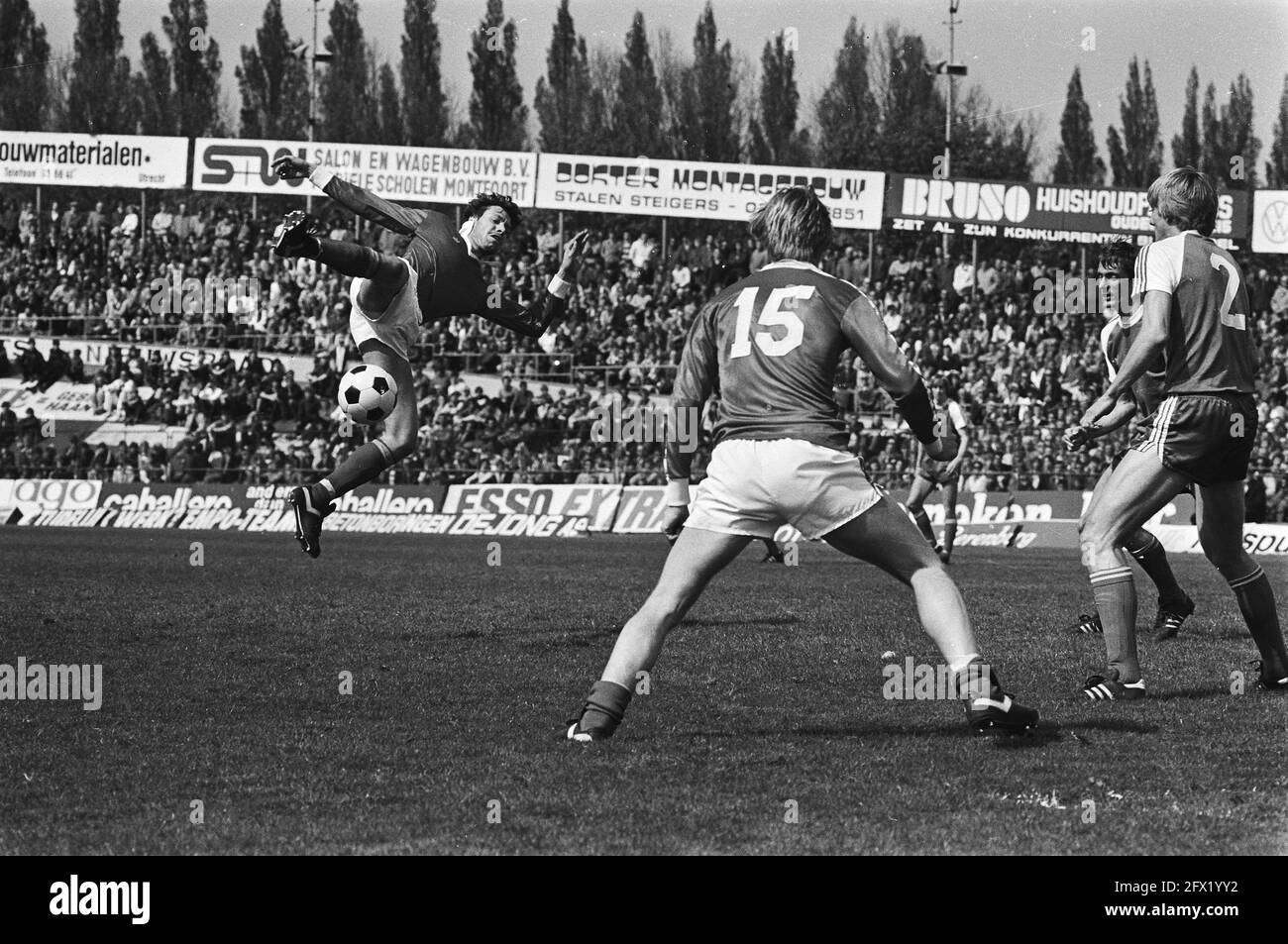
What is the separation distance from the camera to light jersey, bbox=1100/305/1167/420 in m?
10.4

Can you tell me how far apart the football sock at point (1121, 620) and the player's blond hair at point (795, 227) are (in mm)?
2626

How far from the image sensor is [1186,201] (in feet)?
26.9

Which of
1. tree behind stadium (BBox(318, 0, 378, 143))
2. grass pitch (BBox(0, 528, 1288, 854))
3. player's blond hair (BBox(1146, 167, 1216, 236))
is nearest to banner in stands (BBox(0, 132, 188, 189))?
tree behind stadium (BBox(318, 0, 378, 143))

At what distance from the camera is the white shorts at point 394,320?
11.7 meters

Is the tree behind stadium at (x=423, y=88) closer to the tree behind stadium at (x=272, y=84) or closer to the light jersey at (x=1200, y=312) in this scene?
the tree behind stadium at (x=272, y=84)

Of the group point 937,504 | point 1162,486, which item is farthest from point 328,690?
point 937,504

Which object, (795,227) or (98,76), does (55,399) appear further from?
(795,227)

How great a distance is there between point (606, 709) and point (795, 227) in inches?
87.9

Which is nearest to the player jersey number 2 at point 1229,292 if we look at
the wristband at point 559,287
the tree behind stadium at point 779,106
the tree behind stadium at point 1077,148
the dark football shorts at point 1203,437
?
the dark football shorts at point 1203,437

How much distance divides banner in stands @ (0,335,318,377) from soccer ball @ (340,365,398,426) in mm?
28466

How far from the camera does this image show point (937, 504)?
99.1 ft

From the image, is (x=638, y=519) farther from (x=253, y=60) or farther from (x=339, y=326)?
(x=253, y=60)

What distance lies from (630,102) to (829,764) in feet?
192

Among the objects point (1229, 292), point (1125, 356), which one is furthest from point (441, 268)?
point (1229, 292)
